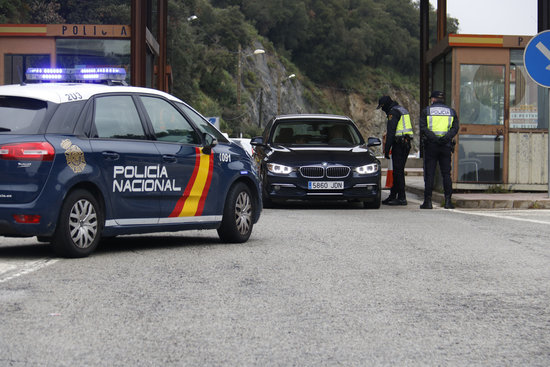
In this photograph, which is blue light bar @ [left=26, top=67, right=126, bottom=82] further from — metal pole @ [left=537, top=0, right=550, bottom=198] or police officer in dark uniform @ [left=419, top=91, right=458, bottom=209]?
metal pole @ [left=537, top=0, right=550, bottom=198]

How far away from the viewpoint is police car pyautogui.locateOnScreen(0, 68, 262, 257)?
25.8ft

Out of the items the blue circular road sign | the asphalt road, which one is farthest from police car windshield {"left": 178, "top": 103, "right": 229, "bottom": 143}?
the blue circular road sign

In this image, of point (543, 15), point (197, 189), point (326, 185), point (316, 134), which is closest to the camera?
point (197, 189)

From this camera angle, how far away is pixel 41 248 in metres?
9.18

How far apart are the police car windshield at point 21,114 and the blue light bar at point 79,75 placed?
142 cm

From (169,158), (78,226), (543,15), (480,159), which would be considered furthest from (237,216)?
(543,15)

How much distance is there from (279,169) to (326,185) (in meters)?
0.81

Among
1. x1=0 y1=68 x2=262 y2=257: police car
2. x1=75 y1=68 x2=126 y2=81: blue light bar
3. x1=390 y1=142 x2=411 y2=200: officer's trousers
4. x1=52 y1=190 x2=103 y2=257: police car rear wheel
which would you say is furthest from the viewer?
x1=390 y1=142 x2=411 y2=200: officer's trousers

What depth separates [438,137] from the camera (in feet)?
54.8

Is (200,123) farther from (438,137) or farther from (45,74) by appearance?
(438,137)

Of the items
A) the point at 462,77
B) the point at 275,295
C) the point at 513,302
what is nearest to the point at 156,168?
the point at 275,295

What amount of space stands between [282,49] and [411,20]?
33086 millimetres

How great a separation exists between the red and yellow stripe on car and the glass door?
1050 cm

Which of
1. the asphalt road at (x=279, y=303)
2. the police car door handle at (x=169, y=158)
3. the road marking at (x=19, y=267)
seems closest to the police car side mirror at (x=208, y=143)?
the police car door handle at (x=169, y=158)
